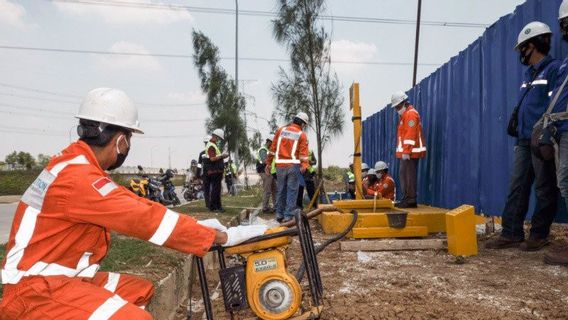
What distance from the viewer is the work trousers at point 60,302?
6.56 ft

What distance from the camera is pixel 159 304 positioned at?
347 centimetres

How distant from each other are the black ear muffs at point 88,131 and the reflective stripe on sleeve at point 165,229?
1.84 feet

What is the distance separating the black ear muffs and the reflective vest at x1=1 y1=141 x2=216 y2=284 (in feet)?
0.56

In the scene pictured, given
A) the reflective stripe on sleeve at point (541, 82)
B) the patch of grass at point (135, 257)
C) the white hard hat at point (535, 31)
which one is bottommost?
the patch of grass at point (135, 257)

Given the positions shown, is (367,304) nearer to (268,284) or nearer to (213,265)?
(268,284)

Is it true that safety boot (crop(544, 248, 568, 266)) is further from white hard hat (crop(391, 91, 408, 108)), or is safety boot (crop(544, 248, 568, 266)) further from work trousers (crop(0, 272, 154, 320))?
work trousers (crop(0, 272, 154, 320))

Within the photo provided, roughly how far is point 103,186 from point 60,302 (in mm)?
512

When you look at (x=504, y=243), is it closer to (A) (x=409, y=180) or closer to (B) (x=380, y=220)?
(B) (x=380, y=220)

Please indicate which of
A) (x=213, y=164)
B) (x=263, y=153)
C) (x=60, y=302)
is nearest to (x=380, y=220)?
(x=60, y=302)

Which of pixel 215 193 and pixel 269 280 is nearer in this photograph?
pixel 269 280

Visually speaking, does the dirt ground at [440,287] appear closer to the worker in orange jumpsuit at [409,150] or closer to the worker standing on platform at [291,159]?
the worker in orange jumpsuit at [409,150]

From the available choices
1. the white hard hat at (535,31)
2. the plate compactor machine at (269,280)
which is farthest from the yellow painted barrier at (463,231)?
the plate compactor machine at (269,280)

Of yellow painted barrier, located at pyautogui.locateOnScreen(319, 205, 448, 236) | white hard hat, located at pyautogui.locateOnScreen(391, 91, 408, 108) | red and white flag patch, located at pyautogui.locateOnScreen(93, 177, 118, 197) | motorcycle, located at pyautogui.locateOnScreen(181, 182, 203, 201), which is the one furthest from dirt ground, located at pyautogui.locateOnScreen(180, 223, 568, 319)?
motorcycle, located at pyautogui.locateOnScreen(181, 182, 203, 201)

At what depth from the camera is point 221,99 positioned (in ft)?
84.5
